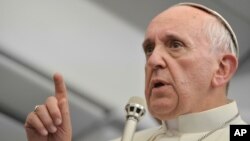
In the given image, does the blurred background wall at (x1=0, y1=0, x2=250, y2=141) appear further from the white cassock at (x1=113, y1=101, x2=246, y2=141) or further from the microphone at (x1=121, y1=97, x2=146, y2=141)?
the microphone at (x1=121, y1=97, x2=146, y2=141)

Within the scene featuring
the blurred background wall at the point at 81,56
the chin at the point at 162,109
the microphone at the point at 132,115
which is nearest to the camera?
the microphone at the point at 132,115

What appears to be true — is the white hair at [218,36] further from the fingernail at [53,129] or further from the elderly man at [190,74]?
the fingernail at [53,129]

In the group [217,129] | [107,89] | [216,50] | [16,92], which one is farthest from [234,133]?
[16,92]

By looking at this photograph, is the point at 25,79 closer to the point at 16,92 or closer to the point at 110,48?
the point at 16,92

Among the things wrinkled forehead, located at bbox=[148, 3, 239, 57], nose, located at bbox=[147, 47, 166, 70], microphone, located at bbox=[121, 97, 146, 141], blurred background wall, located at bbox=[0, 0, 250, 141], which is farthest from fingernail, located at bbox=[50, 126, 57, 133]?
blurred background wall, located at bbox=[0, 0, 250, 141]

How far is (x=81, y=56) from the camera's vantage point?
1.71m

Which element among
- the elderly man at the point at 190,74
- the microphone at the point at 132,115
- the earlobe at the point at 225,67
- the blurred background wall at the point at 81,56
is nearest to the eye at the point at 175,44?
the elderly man at the point at 190,74

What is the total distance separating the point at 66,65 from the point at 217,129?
71 centimetres

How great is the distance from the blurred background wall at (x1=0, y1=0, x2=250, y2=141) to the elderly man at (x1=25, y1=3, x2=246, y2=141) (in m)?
0.53

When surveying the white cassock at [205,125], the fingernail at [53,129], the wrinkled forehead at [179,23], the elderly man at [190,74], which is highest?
the wrinkled forehead at [179,23]

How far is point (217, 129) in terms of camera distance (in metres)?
1.13

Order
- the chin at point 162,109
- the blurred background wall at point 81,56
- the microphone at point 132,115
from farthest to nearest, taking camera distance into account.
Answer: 1. the blurred background wall at point 81,56
2. the chin at point 162,109
3. the microphone at point 132,115

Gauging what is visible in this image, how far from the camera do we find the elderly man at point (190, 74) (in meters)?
1.10

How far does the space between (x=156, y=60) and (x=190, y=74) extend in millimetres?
90
